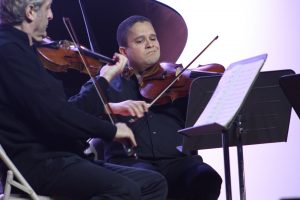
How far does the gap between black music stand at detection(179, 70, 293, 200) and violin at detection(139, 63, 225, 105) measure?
0.85 feet

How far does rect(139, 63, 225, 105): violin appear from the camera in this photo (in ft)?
7.04

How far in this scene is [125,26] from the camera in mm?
2379

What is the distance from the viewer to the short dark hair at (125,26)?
2363 millimetres

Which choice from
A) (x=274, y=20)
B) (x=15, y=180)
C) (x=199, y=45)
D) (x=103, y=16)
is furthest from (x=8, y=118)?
(x=274, y=20)

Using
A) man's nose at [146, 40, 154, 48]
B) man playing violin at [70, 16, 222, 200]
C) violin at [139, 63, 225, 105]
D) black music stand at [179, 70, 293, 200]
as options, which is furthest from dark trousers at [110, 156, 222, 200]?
man's nose at [146, 40, 154, 48]

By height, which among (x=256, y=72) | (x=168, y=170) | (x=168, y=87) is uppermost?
(x=256, y=72)

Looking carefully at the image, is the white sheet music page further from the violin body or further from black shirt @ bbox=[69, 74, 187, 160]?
the violin body

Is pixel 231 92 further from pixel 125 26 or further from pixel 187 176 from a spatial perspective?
pixel 125 26

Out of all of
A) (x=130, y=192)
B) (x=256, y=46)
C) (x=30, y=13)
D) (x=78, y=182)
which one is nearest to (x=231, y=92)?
(x=130, y=192)

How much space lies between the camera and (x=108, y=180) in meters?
1.57

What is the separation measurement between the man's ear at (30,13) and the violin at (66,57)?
0.44 meters

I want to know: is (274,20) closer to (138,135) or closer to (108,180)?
(138,135)

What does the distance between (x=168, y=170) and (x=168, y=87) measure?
1.08 feet

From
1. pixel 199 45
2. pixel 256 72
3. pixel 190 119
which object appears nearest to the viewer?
pixel 256 72
